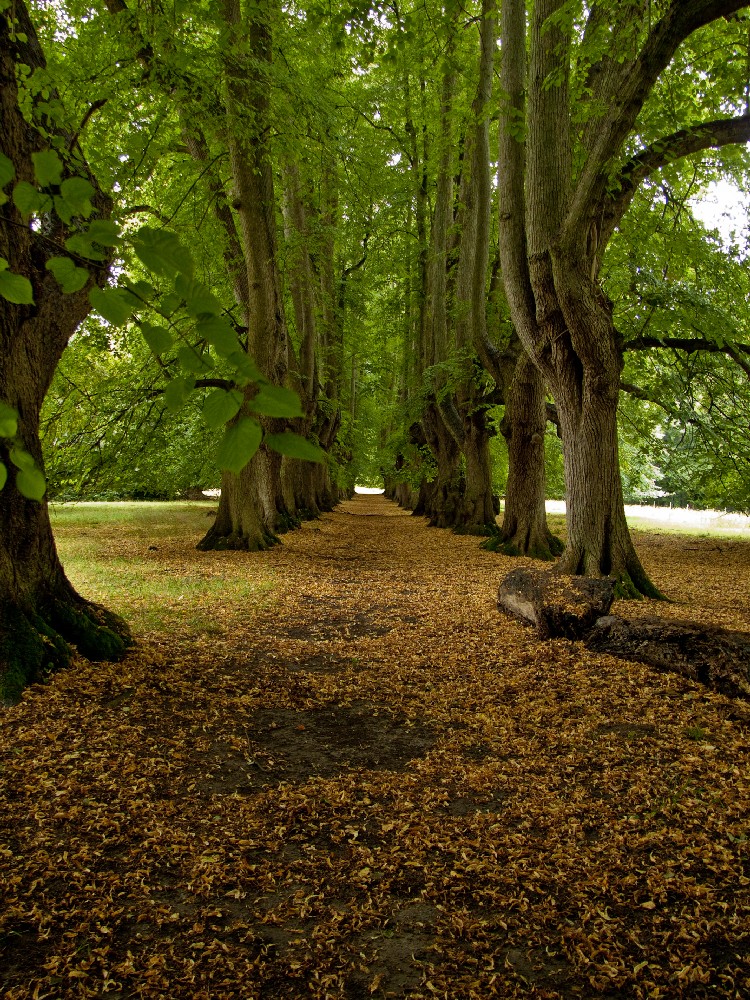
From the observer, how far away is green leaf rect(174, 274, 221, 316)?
110cm

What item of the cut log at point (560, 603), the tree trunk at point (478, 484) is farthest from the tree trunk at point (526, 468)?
the cut log at point (560, 603)

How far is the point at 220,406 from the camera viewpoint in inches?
42.9

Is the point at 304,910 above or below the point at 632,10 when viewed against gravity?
below

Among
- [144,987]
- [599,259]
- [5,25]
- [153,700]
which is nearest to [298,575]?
[153,700]

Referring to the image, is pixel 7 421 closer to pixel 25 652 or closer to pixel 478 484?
pixel 25 652

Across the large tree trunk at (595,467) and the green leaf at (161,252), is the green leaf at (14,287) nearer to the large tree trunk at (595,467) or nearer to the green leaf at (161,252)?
the green leaf at (161,252)

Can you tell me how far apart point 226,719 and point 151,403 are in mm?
9612

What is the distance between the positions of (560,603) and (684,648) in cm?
146

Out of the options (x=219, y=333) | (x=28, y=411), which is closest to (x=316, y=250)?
(x=28, y=411)

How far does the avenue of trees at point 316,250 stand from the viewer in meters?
1.95

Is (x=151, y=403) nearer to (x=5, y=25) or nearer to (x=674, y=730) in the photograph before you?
(x=5, y=25)

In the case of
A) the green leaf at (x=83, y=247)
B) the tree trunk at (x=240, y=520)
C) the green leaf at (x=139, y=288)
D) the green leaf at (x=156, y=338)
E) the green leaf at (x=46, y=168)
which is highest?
the green leaf at (x=46, y=168)

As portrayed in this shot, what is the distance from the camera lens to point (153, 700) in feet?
15.3

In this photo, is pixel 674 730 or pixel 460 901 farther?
pixel 674 730
